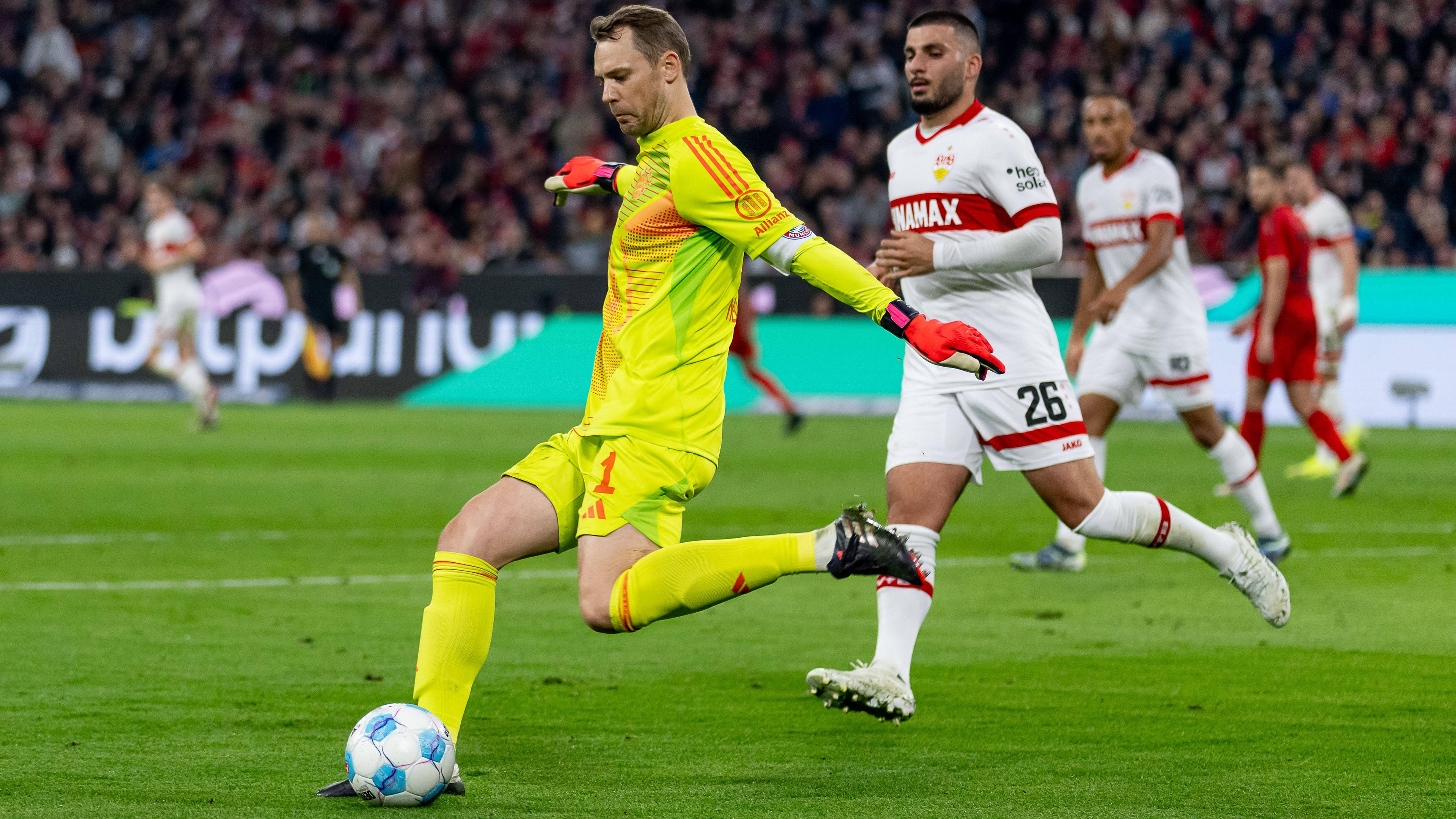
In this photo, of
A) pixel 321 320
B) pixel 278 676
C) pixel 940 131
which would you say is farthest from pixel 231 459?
pixel 940 131

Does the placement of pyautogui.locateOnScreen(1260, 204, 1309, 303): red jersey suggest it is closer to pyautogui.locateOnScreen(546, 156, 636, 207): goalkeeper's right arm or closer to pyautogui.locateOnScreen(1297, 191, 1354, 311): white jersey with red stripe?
pyautogui.locateOnScreen(1297, 191, 1354, 311): white jersey with red stripe

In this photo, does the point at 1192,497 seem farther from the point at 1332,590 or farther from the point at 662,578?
the point at 662,578

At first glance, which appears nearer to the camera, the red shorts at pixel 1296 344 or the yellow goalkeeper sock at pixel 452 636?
the yellow goalkeeper sock at pixel 452 636

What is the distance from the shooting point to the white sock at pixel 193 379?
17.4 metres

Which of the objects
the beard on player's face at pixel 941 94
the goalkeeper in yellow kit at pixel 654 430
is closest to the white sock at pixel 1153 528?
the beard on player's face at pixel 941 94

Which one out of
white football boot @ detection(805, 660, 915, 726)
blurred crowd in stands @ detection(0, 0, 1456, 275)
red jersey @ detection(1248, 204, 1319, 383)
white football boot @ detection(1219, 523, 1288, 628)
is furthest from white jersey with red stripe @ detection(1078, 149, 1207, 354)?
blurred crowd in stands @ detection(0, 0, 1456, 275)

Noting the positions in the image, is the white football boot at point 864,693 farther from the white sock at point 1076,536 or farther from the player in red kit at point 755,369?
the player in red kit at point 755,369

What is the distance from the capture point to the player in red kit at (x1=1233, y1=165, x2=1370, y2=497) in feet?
36.2

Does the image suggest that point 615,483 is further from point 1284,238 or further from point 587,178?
point 1284,238

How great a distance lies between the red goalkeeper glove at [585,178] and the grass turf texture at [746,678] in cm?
155

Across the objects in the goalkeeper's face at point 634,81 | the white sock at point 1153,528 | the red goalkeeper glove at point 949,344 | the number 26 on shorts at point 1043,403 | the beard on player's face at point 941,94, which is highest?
the beard on player's face at point 941,94

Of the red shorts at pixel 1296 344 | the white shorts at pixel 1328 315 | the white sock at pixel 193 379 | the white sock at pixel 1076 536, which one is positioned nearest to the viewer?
the white sock at pixel 1076 536

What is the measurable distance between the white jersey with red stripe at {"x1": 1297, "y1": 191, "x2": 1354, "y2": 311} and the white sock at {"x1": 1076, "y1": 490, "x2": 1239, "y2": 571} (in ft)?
26.4

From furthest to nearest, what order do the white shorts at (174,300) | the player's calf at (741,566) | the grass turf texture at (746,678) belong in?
1. the white shorts at (174,300)
2. the grass turf texture at (746,678)
3. the player's calf at (741,566)
